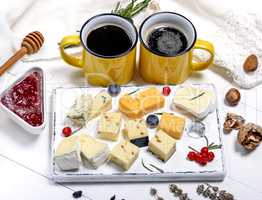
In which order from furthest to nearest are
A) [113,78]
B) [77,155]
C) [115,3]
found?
[115,3], [113,78], [77,155]

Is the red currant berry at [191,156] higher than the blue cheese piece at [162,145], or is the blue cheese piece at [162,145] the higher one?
the blue cheese piece at [162,145]

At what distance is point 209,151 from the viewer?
1.13 m

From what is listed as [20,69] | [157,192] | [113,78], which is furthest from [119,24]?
[157,192]

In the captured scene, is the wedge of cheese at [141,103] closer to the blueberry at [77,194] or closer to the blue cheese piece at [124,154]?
the blue cheese piece at [124,154]

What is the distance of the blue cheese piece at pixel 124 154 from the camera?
1090mm

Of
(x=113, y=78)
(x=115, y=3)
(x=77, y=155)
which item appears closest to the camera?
(x=77, y=155)

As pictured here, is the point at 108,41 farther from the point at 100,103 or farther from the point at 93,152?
the point at 93,152

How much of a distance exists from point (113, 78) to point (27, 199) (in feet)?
0.93

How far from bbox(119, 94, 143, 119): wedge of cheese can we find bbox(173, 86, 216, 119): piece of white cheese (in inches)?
2.8

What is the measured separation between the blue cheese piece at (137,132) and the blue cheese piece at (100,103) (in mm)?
58

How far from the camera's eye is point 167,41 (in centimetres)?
119

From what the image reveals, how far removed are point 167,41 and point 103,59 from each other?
133 mm

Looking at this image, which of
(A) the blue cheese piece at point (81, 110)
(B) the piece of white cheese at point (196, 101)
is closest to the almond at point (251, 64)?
(B) the piece of white cheese at point (196, 101)

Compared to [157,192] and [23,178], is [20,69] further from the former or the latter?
[157,192]
